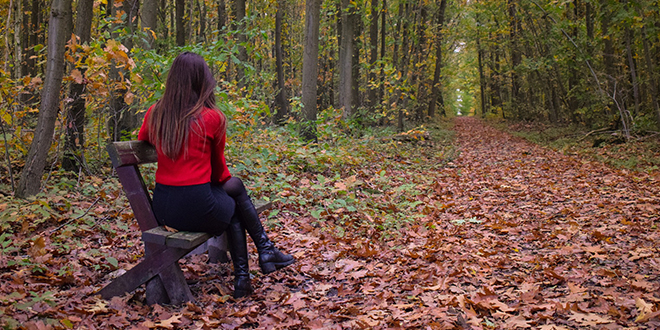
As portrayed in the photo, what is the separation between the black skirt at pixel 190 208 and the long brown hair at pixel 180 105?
0.97ft

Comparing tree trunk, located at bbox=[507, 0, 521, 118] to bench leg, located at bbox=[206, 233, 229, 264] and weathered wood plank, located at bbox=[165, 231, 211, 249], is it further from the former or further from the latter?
→ weathered wood plank, located at bbox=[165, 231, 211, 249]

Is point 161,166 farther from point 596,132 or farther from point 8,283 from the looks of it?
point 596,132

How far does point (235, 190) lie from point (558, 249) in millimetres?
3419

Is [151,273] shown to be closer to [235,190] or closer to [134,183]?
[134,183]

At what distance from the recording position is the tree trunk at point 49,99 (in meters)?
4.61

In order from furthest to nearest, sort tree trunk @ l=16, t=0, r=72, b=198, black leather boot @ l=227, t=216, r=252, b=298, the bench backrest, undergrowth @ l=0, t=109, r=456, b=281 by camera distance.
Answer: tree trunk @ l=16, t=0, r=72, b=198, undergrowth @ l=0, t=109, r=456, b=281, black leather boot @ l=227, t=216, r=252, b=298, the bench backrest

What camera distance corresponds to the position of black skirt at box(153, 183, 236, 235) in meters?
3.22

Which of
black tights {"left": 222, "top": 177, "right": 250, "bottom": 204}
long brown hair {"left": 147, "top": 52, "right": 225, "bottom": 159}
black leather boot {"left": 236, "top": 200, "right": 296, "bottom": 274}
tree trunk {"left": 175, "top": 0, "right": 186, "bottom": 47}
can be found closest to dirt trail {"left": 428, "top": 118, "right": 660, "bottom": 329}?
black leather boot {"left": 236, "top": 200, "right": 296, "bottom": 274}

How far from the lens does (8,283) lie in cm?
304

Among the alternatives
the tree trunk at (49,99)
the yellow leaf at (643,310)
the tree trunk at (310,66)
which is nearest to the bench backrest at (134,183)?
the tree trunk at (49,99)

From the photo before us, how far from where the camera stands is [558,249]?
4.42m

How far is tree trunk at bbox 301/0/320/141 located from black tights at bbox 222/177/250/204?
671cm

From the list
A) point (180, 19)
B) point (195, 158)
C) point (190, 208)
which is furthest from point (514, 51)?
A: point (190, 208)

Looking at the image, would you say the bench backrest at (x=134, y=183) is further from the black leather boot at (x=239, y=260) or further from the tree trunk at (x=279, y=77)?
the tree trunk at (x=279, y=77)
